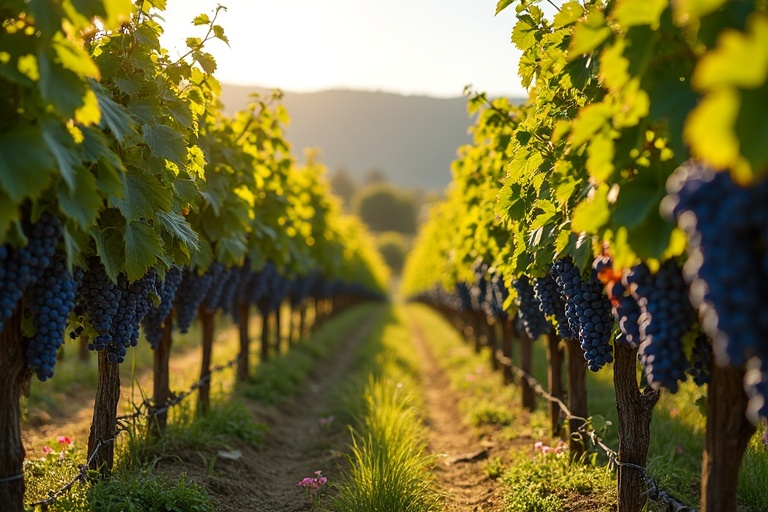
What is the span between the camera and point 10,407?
431 centimetres

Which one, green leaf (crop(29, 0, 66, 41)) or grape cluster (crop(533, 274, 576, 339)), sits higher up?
green leaf (crop(29, 0, 66, 41))

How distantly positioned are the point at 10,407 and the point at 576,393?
531 cm

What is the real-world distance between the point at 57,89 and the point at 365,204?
146 m

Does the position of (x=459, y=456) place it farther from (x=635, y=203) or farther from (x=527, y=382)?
(x=635, y=203)

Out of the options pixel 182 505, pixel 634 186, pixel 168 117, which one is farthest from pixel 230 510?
pixel 634 186

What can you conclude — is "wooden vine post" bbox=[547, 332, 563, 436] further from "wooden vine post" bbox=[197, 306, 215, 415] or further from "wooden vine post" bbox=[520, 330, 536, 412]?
"wooden vine post" bbox=[197, 306, 215, 415]

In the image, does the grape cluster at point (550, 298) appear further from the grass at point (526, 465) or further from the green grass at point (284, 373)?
the green grass at point (284, 373)

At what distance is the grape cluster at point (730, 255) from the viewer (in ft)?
8.79

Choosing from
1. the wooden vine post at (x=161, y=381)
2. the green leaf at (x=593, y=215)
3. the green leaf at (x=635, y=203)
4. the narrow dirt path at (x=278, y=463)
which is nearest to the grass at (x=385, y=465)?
the narrow dirt path at (x=278, y=463)

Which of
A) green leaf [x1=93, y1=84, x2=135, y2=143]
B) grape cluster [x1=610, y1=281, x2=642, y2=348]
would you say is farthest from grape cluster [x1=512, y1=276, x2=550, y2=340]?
green leaf [x1=93, y1=84, x2=135, y2=143]

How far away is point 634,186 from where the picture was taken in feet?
11.8

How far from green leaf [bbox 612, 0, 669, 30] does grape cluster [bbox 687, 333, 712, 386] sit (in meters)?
1.76

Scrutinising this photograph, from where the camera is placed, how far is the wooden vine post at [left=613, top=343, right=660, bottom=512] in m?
5.19

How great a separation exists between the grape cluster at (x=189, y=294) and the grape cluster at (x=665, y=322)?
5357 millimetres
